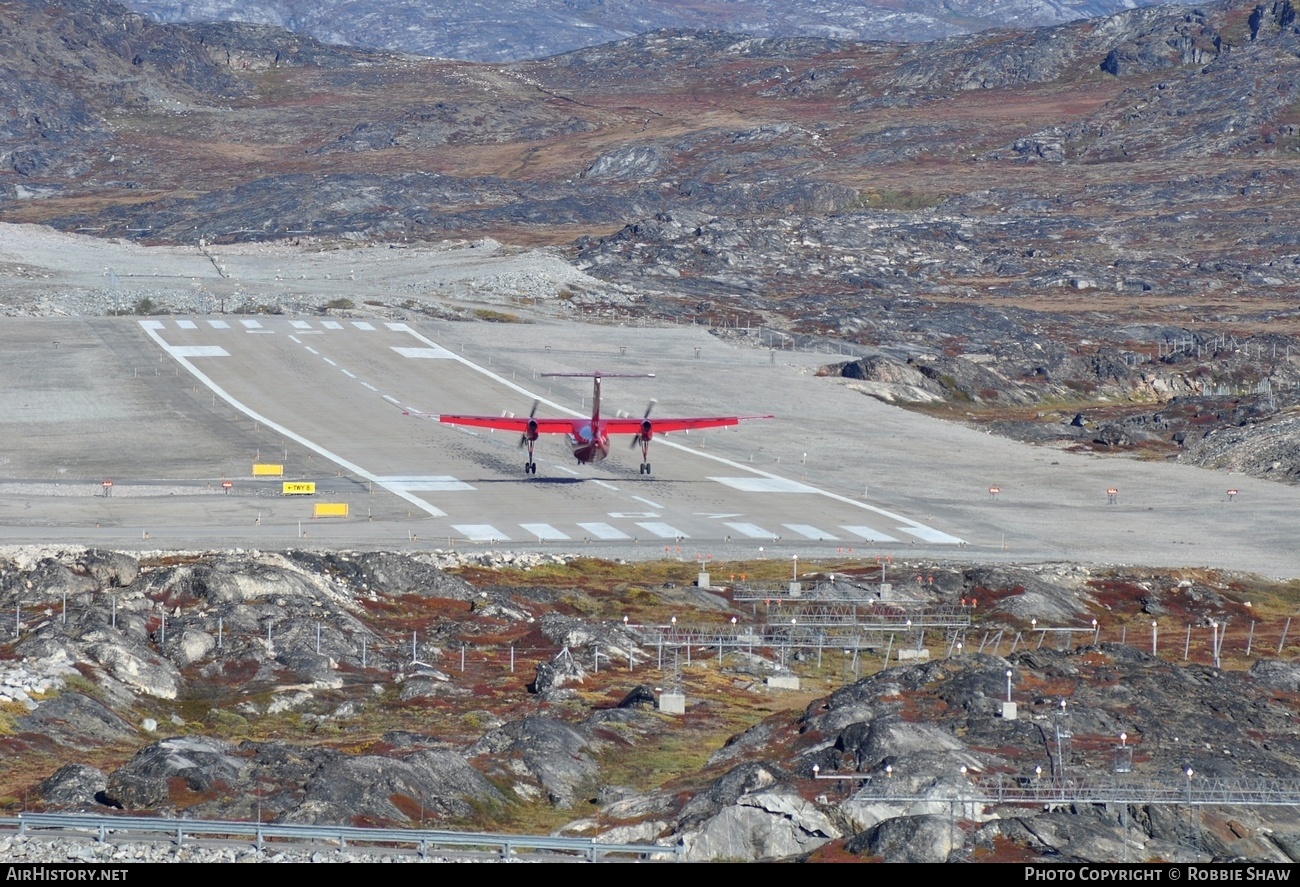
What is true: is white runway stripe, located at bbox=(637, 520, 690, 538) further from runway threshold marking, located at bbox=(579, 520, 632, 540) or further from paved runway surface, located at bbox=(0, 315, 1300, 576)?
runway threshold marking, located at bbox=(579, 520, 632, 540)

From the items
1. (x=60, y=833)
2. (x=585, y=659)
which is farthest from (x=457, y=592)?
(x=60, y=833)

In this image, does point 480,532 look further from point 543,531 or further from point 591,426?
point 591,426

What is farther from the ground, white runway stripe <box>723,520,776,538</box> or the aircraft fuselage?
the aircraft fuselage

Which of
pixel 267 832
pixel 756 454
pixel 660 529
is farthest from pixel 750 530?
pixel 267 832

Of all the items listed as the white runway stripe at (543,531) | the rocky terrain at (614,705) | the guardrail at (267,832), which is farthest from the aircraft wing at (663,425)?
the guardrail at (267,832)

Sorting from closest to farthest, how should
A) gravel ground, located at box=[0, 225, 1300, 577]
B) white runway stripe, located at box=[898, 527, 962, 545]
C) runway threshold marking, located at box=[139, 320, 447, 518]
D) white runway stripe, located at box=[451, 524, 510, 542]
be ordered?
white runway stripe, located at box=[451, 524, 510, 542]
gravel ground, located at box=[0, 225, 1300, 577]
white runway stripe, located at box=[898, 527, 962, 545]
runway threshold marking, located at box=[139, 320, 447, 518]

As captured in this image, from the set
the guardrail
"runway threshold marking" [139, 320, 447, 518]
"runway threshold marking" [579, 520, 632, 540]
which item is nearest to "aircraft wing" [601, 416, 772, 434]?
"runway threshold marking" [579, 520, 632, 540]
